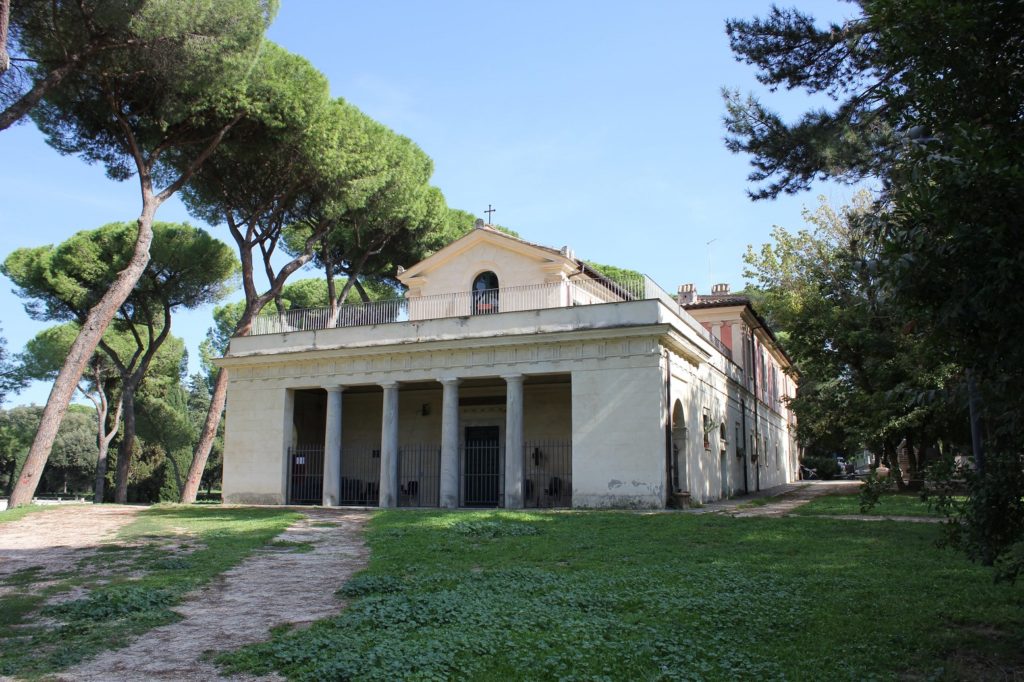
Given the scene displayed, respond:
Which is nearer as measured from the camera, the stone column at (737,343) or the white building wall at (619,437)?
the white building wall at (619,437)

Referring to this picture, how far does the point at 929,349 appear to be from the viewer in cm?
508

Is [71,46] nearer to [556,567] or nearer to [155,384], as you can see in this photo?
[556,567]

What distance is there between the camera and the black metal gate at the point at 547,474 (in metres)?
21.8

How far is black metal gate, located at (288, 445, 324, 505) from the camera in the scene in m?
23.5

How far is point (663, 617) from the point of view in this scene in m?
6.40

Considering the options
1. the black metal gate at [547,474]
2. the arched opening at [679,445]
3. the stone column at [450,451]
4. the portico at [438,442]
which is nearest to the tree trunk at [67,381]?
the portico at [438,442]

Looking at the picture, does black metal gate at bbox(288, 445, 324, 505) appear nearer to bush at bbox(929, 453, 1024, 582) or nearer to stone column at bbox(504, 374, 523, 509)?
stone column at bbox(504, 374, 523, 509)

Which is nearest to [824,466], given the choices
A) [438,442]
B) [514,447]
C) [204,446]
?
[438,442]

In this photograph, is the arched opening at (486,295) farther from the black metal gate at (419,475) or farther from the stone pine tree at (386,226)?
the stone pine tree at (386,226)

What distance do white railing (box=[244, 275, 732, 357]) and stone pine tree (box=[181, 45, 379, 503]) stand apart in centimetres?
170

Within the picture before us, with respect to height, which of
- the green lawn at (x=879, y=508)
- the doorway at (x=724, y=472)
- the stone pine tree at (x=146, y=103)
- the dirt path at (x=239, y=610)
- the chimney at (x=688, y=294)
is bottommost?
the dirt path at (x=239, y=610)

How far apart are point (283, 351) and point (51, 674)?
1853cm

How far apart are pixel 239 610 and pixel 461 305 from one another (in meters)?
16.7

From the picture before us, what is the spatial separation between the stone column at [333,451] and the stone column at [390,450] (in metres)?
1.59
